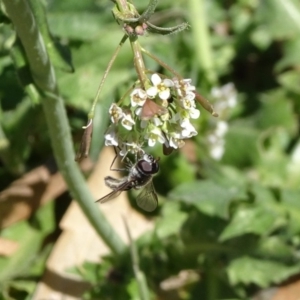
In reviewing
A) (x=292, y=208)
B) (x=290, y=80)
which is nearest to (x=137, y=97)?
(x=292, y=208)

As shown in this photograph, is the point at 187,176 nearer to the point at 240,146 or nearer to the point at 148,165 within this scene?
the point at 240,146

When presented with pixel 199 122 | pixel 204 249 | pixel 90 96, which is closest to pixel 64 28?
pixel 90 96

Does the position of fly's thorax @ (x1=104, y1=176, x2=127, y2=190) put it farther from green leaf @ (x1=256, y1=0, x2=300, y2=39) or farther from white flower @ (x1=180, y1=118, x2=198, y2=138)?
green leaf @ (x1=256, y1=0, x2=300, y2=39)

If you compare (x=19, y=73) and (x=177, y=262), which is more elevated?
(x=19, y=73)

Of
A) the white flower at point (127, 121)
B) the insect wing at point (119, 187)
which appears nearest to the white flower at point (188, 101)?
the white flower at point (127, 121)

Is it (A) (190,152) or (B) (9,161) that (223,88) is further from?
(B) (9,161)

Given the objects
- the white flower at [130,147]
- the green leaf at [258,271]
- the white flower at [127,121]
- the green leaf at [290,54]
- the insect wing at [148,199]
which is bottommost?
the green leaf at [258,271]

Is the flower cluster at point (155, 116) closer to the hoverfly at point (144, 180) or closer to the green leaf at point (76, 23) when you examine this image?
the hoverfly at point (144, 180)
